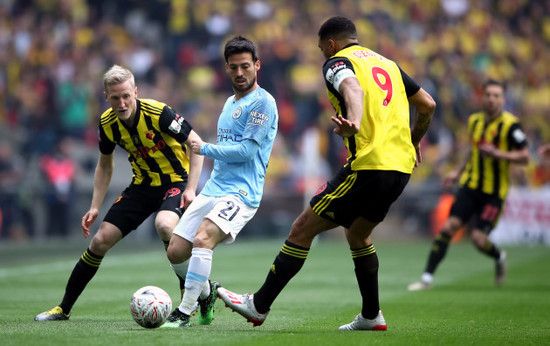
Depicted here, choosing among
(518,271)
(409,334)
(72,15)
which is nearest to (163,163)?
(409,334)

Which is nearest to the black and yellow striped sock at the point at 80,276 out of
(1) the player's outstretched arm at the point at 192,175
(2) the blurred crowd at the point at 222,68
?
(1) the player's outstretched arm at the point at 192,175

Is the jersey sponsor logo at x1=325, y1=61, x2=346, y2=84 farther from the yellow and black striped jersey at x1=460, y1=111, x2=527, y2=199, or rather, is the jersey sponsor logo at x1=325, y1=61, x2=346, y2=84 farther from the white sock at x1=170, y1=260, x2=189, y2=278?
the yellow and black striped jersey at x1=460, y1=111, x2=527, y2=199

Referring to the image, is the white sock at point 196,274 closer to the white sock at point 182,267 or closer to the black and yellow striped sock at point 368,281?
the white sock at point 182,267

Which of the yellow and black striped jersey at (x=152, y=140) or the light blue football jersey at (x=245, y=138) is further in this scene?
the yellow and black striped jersey at (x=152, y=140)

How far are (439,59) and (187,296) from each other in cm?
1867

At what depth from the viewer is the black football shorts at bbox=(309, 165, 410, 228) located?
6012mm

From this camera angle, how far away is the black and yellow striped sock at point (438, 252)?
429 inches

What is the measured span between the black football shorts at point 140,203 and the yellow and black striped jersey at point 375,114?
5.93ft

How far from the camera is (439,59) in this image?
23.8 metres

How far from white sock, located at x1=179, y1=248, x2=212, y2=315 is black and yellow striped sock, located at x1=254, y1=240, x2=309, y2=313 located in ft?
1.42

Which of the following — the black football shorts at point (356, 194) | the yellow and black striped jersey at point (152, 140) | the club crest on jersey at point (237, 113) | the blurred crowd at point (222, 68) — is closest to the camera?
the black football shorts at point (356, 194)

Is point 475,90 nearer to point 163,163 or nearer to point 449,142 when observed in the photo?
point 449,142

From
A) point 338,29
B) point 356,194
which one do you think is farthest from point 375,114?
point 338,29

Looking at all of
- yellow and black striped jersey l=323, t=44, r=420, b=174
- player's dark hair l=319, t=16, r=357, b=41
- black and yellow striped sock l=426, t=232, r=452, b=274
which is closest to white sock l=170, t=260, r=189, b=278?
yellow and black striped jersey l=323, t=44, r=420, b=174
